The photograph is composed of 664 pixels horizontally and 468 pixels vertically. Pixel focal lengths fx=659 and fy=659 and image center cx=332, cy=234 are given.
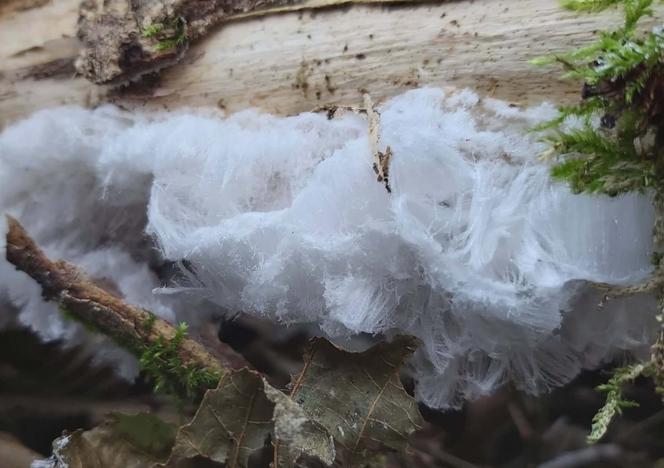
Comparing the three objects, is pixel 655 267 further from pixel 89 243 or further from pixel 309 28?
pixel 89 243

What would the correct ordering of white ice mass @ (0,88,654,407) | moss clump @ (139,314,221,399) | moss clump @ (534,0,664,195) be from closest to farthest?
moss clump @ (534,0,664,195)
white ice mass @ (0,88,654,407)
moss clump @ (139,314,221,399)

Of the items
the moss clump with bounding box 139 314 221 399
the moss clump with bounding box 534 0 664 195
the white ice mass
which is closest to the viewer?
the moss clump with bounding box 534 0 664 195

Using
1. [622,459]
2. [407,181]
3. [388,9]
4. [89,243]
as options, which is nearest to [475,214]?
[407,181]

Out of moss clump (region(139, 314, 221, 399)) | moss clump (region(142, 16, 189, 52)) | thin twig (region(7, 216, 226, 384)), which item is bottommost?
moss clump (region(139, 314, 221, 399))

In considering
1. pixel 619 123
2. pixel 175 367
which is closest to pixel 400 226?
pixel 619 123

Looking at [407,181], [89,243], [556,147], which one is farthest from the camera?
[89,243]

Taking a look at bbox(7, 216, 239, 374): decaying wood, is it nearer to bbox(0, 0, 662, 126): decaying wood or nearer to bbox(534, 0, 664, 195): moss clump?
bbox(0, 0, 662, 126): decaying wood

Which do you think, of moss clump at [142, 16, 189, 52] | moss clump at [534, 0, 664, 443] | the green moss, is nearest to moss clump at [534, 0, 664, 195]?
moss clump at [534, 0, 664, 443]
